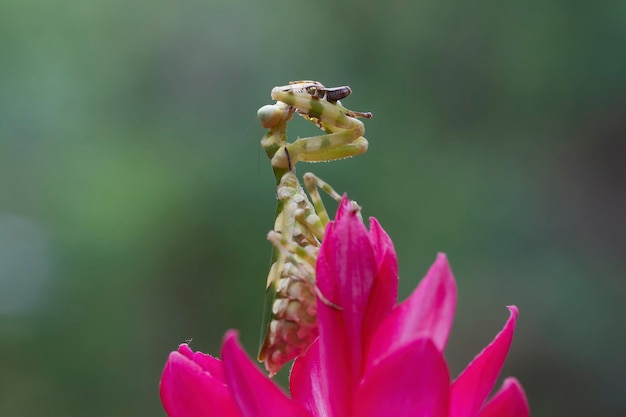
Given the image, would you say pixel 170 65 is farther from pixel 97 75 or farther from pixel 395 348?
pixel 395 348


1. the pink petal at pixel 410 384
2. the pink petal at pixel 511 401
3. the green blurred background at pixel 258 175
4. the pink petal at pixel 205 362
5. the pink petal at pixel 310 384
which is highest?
the pink petal at pixel 410 384

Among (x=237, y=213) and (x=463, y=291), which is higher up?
(x=237, y=213)

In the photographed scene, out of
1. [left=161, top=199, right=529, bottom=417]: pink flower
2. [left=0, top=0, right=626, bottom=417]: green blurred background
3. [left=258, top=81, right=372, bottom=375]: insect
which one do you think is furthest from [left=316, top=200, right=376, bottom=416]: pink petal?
[left=0, top=0, right=626, bottom=417]: green blurred background

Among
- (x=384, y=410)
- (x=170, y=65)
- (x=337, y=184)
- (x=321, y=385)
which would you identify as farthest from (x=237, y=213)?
(x=384, y=410)

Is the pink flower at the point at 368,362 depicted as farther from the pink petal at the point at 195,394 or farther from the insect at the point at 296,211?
the insect at the point at 296,211

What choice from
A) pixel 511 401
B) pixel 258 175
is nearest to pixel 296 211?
pixel 511 401

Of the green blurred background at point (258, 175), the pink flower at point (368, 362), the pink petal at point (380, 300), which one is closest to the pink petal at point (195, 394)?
the pink flower at point (368, 362)

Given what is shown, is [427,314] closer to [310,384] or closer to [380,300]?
[380,300]
